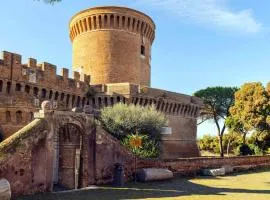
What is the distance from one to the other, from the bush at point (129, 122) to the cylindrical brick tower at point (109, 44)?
7371 mm

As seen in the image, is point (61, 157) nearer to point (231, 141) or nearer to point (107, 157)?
point (107, 157)

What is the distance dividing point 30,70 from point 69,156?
7.47 metres

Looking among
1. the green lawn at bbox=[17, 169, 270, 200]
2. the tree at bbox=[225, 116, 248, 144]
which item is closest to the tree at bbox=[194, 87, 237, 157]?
the tree at bbox=[225, 116, 248, 144]

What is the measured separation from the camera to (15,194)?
11719 mm

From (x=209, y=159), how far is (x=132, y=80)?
10.7 metres

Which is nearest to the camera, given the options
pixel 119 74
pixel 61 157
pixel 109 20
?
pixel 61 157

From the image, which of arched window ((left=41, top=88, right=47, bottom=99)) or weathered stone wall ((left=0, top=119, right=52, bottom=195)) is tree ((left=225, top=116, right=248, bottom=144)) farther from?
weathered stone wall ((left=0, top=119, right=52, bottom=195))

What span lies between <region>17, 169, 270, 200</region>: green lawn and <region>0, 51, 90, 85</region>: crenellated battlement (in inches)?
361

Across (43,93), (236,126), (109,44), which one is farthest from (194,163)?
(236,126)

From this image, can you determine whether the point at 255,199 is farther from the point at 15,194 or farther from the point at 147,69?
the point at 147,69

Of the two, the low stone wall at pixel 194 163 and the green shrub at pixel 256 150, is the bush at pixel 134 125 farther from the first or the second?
the green shrub at pixel 256 150

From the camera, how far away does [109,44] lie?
96.2 feet

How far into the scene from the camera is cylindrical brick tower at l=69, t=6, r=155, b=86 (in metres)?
29.0

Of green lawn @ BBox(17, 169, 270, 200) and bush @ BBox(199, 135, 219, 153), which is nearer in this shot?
green lawn @ BBox(17, 169, 270, 200)
